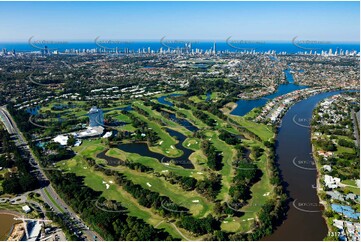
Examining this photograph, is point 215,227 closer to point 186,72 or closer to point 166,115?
A: point 166,115

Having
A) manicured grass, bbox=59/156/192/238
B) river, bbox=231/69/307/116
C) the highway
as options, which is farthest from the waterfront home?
river, bbox=231/69/307/116

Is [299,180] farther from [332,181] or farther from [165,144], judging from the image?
[165,144]

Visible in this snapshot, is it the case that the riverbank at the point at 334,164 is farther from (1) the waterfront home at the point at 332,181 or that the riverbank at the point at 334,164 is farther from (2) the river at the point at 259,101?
(2) the river at the point at 259,101

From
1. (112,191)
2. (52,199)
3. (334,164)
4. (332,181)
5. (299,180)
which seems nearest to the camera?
(52,199)

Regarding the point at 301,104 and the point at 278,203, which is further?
the point at 301,104

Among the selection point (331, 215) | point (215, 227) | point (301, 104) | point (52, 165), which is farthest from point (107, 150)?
point (301, 104)

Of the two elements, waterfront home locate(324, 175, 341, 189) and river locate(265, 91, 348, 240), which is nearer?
river locate(265, 91, 348, 240)

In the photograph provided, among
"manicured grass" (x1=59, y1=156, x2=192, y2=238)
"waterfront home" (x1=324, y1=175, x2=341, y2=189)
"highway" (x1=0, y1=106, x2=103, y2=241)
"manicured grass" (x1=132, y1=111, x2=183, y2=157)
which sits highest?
"waterfront home" (x1=324, y1=175, x2=341, y2=189)

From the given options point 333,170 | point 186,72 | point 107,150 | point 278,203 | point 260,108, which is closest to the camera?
point 278,203

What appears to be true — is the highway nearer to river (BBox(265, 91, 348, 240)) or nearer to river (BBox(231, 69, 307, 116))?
river (BBox(265, 91, 348, 240))

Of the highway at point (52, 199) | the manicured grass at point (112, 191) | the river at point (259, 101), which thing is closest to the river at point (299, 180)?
the river at point (259, 101)

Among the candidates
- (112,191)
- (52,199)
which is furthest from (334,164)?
(52,199)
